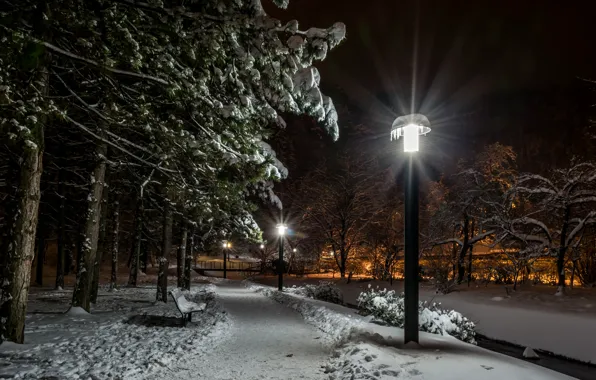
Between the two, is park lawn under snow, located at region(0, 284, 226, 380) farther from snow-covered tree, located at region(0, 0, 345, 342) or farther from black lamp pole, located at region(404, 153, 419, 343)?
black lamp pole, located at region(404, 153, 419, 343)

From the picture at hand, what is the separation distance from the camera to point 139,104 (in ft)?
26.8

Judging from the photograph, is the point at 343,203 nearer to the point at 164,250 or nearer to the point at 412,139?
the point at 164,250

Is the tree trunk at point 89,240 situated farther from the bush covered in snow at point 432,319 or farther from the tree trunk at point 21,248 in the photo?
the bush covered in snow at point 432,319

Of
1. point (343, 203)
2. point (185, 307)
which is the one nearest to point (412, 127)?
point (185, 307)

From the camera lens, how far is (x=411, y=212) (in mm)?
7496

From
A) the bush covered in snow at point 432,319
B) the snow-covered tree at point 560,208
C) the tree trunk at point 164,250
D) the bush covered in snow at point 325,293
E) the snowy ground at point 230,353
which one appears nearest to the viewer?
the snowy ground at point 230,353

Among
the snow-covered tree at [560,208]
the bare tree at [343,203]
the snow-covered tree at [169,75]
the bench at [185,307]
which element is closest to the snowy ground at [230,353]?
the bench at [185,307]

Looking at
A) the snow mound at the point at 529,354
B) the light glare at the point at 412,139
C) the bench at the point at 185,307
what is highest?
the light glare at the point at 412,139

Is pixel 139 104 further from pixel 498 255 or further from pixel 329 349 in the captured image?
pixel 498 255

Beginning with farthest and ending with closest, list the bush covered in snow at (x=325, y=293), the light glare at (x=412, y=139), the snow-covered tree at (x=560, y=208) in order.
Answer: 1. the bush covered in snow at (x=325, y=293)
2. the snow-covered tree at (x=560, y=208)
3. the light glare at (x=412, y=139)

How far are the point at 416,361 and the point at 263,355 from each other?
10.3ft

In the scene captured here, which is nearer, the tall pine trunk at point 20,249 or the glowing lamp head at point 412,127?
the tall pine trunk at point 20,249

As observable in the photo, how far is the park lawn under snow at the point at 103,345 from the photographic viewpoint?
6.26 m

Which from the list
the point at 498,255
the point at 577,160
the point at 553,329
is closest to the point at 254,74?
the point at 553,329
